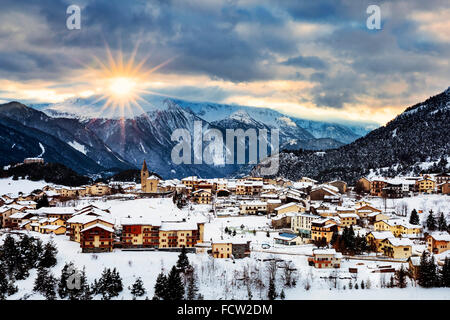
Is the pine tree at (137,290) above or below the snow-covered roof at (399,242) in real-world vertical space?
below

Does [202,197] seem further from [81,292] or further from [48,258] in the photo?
[81,292]

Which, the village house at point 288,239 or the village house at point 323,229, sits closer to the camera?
the village house at point 288,239

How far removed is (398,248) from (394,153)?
3089 inches

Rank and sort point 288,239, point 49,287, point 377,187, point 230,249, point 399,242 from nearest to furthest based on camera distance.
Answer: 1. point 49,287
2. point 230,249
3. point 399,242
4. point 288,239
5. point 377,187

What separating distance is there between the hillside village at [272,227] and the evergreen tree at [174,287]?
5991 millimetres

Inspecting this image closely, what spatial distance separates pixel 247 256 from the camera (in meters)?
46.9

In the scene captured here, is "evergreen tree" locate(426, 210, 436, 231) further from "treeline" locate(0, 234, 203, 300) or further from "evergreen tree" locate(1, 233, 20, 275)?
"evergreen tree" locate(1, 233, 20, 275)

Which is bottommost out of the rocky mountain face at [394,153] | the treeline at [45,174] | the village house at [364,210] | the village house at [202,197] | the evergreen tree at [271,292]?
the evergreen tree at [271,292]

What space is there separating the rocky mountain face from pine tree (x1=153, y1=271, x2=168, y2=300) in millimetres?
76880

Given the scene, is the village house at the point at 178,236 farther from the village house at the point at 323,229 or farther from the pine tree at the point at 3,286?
the pine tree at the point at 3,286

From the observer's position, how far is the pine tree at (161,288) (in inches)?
1497

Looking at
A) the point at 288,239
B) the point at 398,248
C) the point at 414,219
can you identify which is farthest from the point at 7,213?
the point at 414,219

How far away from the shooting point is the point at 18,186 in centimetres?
11125

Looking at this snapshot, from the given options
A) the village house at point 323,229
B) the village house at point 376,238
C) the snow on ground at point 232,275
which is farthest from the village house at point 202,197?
the village house at point 376,238
